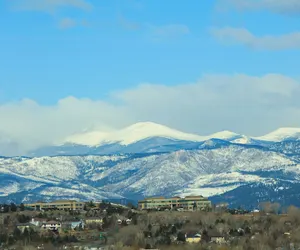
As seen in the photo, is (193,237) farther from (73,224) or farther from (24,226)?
(73,224)

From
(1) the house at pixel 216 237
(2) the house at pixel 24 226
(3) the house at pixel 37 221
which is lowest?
(1) the house at pixel 216 237

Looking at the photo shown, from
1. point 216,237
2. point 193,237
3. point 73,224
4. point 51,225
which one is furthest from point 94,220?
point 216,237

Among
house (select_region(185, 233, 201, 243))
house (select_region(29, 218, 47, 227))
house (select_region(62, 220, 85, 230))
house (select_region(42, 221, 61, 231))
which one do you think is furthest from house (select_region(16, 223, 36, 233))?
house (select_region(185, 233, 201, 243))

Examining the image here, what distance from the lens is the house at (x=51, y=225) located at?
16555 centimetres

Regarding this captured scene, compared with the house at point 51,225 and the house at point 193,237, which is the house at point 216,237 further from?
the house at point 51,225

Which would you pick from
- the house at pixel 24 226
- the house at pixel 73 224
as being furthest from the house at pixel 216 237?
the house at pixel 24 226

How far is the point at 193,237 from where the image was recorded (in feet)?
488

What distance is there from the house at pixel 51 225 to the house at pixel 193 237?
80.3ft

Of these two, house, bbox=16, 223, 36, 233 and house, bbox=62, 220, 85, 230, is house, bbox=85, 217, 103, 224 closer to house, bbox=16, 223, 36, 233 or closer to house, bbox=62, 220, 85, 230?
house, bbox=62, 220, 85, 230

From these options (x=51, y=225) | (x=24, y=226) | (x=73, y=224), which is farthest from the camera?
(x=73, y=224)

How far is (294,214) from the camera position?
567 feet

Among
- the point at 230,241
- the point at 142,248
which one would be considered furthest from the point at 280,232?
the point at 142,248

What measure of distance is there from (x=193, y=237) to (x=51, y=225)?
30077mm

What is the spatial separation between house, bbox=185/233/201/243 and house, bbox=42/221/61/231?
24.5 m
